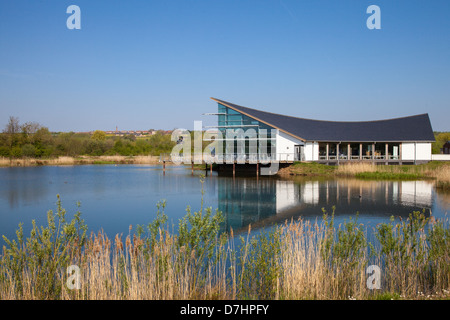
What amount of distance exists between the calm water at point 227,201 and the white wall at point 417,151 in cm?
1361

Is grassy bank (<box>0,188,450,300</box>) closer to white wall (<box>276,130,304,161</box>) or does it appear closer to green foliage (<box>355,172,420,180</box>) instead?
green foliage (<box>355,172,420,180</box>)

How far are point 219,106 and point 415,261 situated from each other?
30118mm

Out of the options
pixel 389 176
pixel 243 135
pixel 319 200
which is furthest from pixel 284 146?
pixel 319 200

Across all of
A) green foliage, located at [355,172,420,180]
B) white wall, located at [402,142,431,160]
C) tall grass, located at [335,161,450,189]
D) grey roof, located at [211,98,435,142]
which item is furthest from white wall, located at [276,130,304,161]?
white wall, located at [402,142,431,160]

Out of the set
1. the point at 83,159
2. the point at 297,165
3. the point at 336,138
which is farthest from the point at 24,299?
the point at 83,159

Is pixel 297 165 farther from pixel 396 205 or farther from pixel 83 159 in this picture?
pixel 83 159

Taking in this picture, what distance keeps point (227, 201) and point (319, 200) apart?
171 inches

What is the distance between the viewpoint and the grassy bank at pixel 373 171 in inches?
1089

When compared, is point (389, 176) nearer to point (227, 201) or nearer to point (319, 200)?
point (319, 200)

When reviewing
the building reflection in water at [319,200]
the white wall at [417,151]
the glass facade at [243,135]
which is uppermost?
the glass facade at [243,135]

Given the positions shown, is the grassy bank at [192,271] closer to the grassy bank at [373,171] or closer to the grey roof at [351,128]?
the grassy bank at [373,171]

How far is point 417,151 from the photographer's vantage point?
124 feet

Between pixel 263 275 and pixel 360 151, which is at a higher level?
pixel 360 151

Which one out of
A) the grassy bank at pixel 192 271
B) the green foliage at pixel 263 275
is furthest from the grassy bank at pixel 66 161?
the green foliage at pixel 263 275
